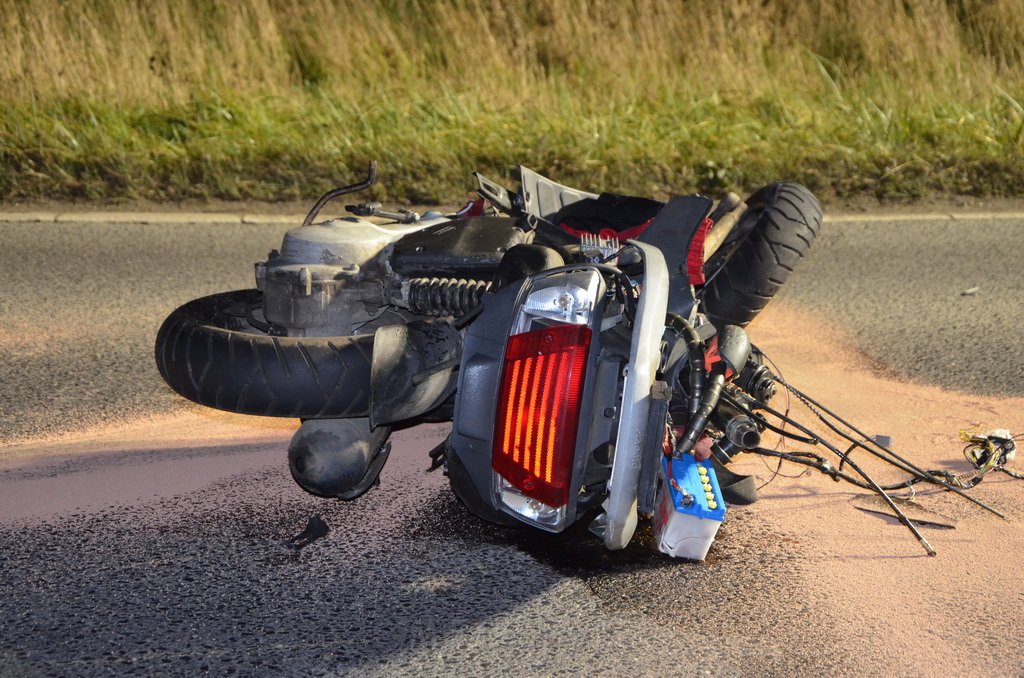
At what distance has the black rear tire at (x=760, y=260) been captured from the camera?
5238 mm

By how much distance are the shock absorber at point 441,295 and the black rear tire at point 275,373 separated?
370 millimetres

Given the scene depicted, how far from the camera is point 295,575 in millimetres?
3750

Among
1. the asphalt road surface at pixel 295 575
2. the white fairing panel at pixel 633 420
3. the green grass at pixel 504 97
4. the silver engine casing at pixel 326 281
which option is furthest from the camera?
the green grass at pixel 504 97

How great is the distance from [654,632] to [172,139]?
8.15 metres

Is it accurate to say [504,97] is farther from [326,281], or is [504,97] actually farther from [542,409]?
[542,409]

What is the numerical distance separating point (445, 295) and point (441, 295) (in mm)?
19

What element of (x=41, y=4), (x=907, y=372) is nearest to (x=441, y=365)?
(x=907, y=372)

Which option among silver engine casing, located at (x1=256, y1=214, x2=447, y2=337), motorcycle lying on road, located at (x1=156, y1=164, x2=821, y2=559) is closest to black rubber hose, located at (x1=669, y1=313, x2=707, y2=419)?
motorcycle lying on road, located at (x1=156, y1=164, x2=821, y2=559)

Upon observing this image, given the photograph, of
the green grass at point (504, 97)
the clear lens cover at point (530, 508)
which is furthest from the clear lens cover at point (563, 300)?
the green grass at point (504, 97)

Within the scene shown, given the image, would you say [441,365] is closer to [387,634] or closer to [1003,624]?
[387,634]

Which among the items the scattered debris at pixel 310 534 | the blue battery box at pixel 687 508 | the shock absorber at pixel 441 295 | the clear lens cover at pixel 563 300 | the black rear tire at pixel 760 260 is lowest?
the scattered debris at pixel 310 534

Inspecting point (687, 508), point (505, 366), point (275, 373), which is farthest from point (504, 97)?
point (687, 508)

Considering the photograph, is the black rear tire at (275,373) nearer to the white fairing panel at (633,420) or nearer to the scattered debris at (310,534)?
the scattered debris at (310,534)

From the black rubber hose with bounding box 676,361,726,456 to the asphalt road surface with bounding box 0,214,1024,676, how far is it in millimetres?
428
